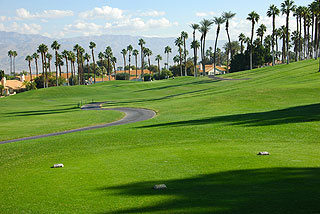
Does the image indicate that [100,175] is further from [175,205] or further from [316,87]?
[316,87]

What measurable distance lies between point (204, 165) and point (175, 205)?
169 inches

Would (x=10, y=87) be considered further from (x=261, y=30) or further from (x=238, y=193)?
(x=238, y=193)

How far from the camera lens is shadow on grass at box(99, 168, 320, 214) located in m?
7.82

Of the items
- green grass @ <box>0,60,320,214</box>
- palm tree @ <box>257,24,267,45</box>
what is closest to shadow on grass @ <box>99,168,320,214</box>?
green grass @ <box>0,60,320,214</box>

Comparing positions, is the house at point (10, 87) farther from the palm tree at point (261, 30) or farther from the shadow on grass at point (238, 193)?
the shadow on grass at point (238, 193)

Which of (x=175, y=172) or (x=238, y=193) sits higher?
(x=238, y=193)

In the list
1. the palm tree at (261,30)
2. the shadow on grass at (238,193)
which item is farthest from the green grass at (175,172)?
the palm tree at (261,30)

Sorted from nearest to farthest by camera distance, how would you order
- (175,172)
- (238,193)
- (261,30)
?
(238,193) < (175,172) < (261,30)

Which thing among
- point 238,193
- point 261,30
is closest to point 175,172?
point 238,193

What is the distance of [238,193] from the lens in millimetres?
8875

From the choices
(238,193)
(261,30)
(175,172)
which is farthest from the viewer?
(261,30)

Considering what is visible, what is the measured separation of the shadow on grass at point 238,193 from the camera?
782 centimetres

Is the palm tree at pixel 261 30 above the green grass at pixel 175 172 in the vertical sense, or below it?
above

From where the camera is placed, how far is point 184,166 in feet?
41.4
